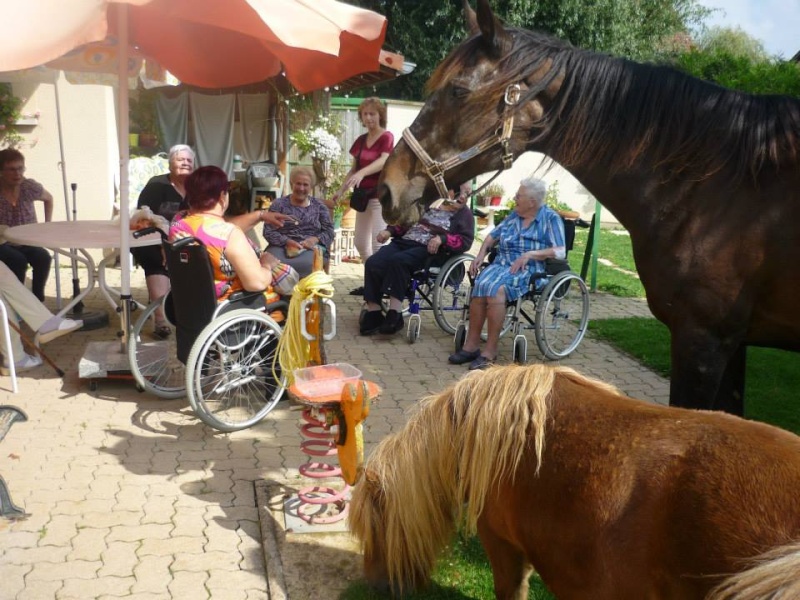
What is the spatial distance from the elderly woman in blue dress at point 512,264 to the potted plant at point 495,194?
8.95m

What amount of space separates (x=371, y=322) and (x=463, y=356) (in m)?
1.10

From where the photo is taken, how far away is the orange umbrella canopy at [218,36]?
3518 millimetres

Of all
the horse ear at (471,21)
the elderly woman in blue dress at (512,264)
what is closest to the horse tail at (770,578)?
the horse ear at (471,21)

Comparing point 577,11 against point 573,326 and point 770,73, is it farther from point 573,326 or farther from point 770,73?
point 573,326

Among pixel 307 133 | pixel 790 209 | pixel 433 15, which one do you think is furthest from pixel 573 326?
pixel 433 15

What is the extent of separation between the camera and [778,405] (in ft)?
16.0

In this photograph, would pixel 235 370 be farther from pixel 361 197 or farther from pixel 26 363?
pixel 361 197

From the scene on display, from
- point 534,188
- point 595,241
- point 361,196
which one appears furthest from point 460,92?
point 595,241

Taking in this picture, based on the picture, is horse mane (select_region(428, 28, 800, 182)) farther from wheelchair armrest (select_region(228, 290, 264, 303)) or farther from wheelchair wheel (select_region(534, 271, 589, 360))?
wheelchair wheel (select_region(534, 271, 589, 360))

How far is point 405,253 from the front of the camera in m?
6.29

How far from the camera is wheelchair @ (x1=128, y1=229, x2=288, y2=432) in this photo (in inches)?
159

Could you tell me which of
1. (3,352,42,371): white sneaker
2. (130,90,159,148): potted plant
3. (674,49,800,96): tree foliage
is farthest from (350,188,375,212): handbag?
(130,90,159,148): potted plant

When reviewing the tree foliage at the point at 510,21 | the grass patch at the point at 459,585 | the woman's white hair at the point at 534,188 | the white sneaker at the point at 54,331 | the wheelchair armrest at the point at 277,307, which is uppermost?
the tree foliage at the point at 510,21

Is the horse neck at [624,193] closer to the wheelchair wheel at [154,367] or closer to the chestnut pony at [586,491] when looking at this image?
Answer: the chestnut pony at [586,491]
